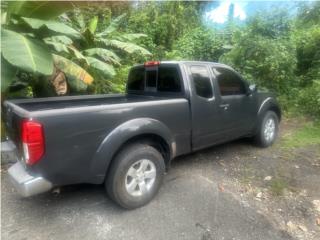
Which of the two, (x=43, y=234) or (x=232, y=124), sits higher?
(x=232, y=124)

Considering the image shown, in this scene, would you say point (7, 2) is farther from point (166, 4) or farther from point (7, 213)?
point (166, 4)

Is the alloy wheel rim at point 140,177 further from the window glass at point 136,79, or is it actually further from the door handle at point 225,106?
the window glass at point 136,79

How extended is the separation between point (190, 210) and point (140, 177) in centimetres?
75

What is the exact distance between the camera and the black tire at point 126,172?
338cm

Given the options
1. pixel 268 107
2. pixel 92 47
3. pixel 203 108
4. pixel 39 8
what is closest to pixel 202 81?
pixel 203 108

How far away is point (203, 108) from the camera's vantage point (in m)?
4.41

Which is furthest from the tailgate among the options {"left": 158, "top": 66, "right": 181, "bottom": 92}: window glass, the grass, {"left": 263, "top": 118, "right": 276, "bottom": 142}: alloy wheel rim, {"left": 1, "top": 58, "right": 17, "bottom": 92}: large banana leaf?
the grass

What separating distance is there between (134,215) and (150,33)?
34.7 feet

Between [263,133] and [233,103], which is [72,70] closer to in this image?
[233,103]

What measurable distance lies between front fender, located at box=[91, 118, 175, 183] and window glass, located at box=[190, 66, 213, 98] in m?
1.14

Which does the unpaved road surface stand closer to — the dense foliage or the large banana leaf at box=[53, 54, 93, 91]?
the dense foliage

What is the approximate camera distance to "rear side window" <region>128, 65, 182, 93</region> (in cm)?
441

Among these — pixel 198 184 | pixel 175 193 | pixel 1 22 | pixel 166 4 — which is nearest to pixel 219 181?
pixel 198 184

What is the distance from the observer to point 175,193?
4.06 metres
